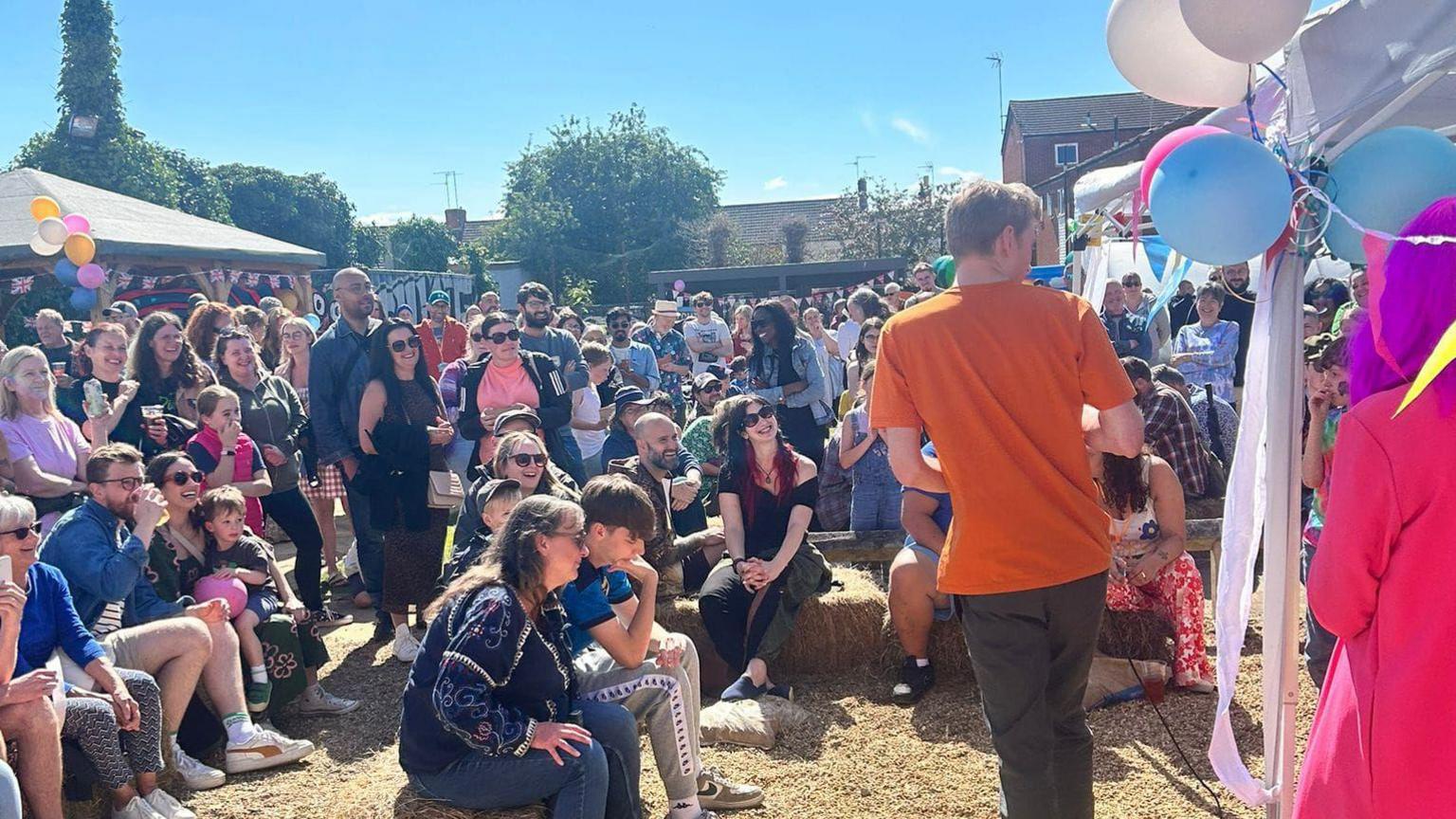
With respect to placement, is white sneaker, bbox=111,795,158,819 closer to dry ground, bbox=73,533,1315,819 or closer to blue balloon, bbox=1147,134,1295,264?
dry ground, bbox=73,533,1315,819

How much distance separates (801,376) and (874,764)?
11.0 ft

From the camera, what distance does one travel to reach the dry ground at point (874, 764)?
3.69m

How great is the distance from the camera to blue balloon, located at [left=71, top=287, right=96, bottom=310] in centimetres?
1259

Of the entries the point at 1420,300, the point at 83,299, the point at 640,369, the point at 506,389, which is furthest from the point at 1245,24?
the point at 83,299

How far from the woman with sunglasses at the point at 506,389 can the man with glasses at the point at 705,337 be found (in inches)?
175

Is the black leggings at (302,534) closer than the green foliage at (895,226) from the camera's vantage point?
Yes

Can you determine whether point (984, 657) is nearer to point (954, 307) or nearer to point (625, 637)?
point (954, 307)

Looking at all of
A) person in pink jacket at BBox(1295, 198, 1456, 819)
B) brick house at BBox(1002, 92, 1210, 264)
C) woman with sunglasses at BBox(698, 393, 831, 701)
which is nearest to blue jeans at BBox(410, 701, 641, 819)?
woman with sunglasses at BBox(698, 393, 831, 701)

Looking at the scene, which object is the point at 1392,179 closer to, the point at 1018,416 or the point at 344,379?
the point at 1018,416

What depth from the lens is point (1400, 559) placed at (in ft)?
5.28

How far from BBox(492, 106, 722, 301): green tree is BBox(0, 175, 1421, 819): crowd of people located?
37.2 meters

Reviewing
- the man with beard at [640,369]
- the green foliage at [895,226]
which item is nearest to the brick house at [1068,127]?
the green foliage at [895,226]

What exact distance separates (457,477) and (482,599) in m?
2.86

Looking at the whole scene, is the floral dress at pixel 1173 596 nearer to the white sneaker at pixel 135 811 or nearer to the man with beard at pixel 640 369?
the white sneaker at pixel 135 811
